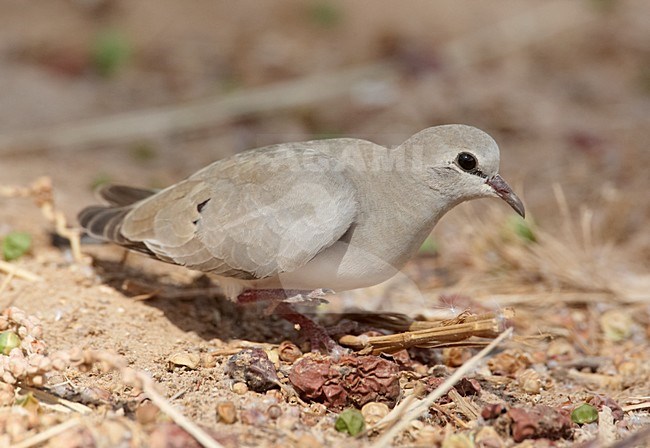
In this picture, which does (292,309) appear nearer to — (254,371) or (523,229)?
(254,371)

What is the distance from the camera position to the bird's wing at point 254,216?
352 centimetres

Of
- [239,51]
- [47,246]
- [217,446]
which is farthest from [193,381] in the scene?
[239,51]

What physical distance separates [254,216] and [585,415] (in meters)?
1.63

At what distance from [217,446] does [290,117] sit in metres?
4.88

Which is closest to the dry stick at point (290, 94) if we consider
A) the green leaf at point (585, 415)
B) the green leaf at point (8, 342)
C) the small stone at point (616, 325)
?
the green leaf at point (8, 342)

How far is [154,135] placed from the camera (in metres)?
7.00

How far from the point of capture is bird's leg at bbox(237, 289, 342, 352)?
12.2ft

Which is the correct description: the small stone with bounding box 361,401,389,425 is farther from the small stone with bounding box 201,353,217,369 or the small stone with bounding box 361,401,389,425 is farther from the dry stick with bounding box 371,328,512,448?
the small stone with bounding box 201,353,217,369

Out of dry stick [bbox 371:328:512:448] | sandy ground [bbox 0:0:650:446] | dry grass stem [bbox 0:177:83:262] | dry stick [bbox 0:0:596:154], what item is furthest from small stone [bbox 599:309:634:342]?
dry stick [bbox 0:0:596:154]

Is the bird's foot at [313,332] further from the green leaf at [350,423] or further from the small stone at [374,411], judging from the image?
the green leaf at [350,423]

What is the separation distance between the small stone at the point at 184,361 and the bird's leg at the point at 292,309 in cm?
50

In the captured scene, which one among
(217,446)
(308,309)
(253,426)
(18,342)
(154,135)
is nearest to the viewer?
(217,446)

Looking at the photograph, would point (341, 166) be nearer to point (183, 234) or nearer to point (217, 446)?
point (183, 234)

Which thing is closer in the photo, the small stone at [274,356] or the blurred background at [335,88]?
the small stone at [274,356]
